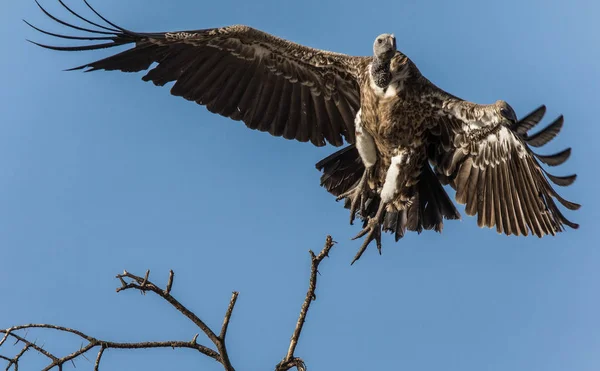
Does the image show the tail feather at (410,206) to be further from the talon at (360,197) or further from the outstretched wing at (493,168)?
the outstretched wing at (493,168)

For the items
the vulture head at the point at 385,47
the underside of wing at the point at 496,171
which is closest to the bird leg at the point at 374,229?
the underside of wing at the point at 496,171

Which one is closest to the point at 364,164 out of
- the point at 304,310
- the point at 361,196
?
the point at 361,196

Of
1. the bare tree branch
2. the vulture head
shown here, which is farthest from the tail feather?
the bare tree branch

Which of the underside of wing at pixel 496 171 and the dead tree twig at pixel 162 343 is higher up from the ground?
the underside of wing at pixel 496 171

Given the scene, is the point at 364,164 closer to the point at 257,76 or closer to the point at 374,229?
the point at 374,229

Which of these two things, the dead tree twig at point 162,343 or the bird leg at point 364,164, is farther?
the bird leg at point 364,164

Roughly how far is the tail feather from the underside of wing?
0.55ft

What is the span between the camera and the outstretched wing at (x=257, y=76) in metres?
8.05

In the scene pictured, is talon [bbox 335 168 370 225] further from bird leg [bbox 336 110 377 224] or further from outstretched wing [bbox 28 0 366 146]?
outstretched wing [bbox 28 0 366 146]

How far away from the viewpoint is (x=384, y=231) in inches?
308

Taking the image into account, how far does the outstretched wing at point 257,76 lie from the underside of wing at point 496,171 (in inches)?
41.8

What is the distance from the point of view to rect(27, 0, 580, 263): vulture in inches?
289

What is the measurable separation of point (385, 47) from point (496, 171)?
4.74 ft

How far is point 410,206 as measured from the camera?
784cm
